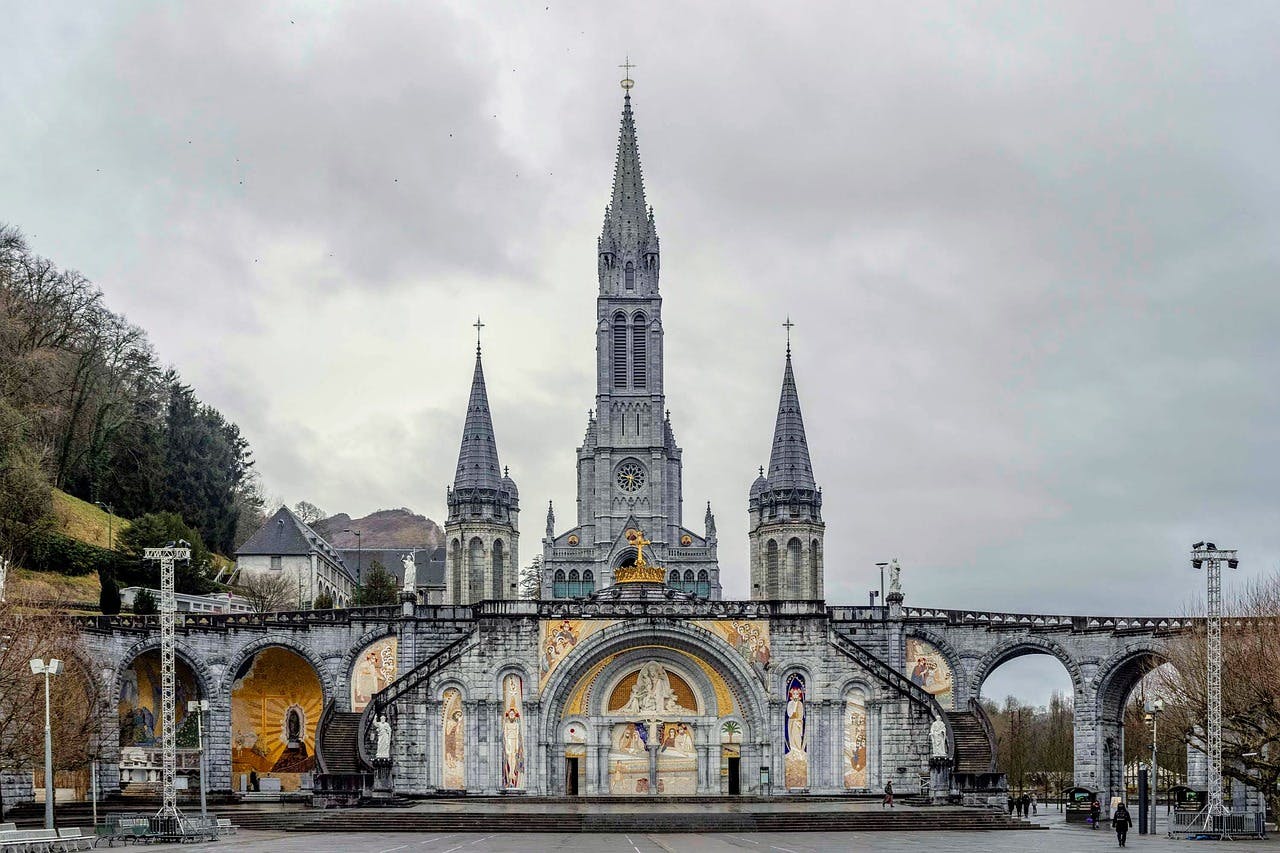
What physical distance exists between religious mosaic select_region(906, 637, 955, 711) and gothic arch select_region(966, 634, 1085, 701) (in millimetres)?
1019

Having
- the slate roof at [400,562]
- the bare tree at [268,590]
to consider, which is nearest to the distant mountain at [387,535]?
the slate roof at [400,562]

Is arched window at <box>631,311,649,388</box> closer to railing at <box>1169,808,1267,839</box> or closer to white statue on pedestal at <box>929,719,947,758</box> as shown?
white statue on pedestal at <box>929,719,947,758</box>

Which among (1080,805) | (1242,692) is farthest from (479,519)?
(1242,692)

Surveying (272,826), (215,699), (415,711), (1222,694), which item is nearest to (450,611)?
(415,711)

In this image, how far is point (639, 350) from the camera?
127125 millimetres

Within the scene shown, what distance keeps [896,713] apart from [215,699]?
92.4 feet

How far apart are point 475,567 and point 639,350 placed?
1072 inches

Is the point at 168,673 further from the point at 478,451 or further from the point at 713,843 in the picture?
the point at 478,451

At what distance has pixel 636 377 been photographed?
12688 cm

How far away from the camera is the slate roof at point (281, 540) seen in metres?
102

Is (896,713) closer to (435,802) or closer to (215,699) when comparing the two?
(435,802)

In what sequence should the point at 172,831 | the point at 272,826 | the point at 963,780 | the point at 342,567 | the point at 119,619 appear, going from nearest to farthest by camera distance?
1. the point at 172,831
2. the point at 272,826
3. the point at 963,780
4. the point at 119,619
5. the point at 342,567

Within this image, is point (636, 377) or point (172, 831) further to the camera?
point (636, 377)

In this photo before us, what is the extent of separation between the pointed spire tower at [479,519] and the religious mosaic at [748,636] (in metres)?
44.5
